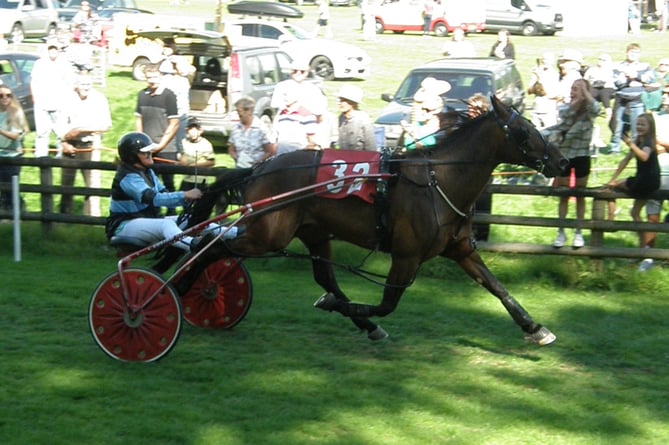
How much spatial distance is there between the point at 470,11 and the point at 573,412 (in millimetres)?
37442

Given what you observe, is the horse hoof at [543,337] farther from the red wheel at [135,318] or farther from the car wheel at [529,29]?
the car wheel at [529,29]

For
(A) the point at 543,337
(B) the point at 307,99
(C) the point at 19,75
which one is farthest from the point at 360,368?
(C) the point at 19,75

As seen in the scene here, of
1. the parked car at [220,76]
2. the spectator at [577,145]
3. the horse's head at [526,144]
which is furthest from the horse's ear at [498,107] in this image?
the parked car at [220,76]

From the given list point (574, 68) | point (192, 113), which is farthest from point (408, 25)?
point (574, 68)

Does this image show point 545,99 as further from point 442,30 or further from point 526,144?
point 442,30

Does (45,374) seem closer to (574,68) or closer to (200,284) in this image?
(200,284)

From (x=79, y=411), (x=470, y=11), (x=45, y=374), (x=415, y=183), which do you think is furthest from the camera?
(x=470, y=11)

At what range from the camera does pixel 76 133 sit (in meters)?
13.7

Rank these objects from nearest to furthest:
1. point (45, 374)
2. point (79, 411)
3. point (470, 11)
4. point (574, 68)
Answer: point (79, 411), point (45, 374), point (574, 68), point (470, 11)

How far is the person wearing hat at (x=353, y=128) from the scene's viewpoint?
38.3 ft

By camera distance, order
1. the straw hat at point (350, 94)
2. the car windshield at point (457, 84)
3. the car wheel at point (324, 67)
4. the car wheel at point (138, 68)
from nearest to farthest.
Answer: the straw hat at point (350, 94) → the car windshield at point (457, 84) → the car wheel at point (138, 68) → the car wheel at point (324, 67)

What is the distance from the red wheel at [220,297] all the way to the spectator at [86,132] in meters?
4.53

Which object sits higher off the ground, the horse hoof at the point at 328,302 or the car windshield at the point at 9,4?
the car windshield at the point at 9,4

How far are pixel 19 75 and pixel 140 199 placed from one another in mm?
14815
